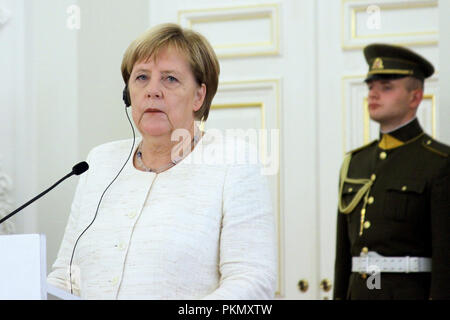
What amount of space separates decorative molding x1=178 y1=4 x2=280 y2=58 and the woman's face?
636mm

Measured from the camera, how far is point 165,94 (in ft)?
4.34

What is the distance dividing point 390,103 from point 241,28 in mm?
433

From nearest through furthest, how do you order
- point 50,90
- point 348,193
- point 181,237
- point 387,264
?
point 181,237 → point 387,264 → point 348,193 → point 50,90

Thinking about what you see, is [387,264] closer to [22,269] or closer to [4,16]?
[22,269]

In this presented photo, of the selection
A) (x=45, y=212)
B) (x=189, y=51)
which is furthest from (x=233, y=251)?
(x=45, y=212)

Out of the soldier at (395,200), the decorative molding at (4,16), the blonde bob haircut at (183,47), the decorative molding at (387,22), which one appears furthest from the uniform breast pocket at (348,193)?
the decorative molding at (4,16)

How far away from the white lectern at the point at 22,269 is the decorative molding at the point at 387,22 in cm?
115

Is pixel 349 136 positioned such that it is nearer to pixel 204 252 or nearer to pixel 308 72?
pixel 308 72

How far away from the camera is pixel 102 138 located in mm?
1828

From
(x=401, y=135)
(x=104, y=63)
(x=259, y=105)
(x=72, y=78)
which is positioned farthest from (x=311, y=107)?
(x=72, y=78)

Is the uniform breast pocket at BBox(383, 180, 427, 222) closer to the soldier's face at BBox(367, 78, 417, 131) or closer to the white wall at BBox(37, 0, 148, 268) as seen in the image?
the soldier's face at BBox(367, 78, 417, 131)

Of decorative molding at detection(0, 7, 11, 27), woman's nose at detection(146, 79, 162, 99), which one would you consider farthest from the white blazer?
decorative molding at detection(0, 7, 11, 27)

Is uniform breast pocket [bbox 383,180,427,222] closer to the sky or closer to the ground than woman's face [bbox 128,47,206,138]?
closer to the ground

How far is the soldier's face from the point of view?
1.78m
